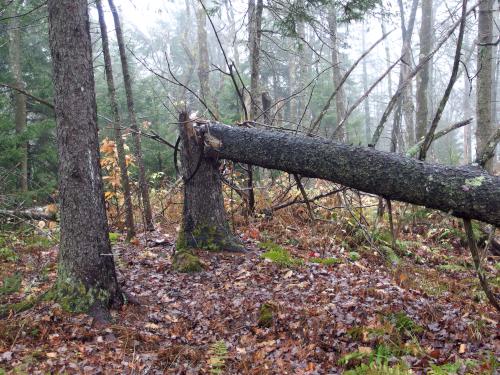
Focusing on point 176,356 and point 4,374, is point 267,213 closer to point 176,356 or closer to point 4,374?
point 176,356

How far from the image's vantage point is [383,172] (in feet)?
13.3

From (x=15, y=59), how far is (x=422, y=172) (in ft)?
40.9

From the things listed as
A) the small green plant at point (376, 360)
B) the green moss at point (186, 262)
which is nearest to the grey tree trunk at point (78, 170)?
the green moss at point (186, 262)

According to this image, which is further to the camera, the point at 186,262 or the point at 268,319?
the point at 186,262

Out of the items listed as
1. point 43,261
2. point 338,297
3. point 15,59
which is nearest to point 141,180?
point 43,261

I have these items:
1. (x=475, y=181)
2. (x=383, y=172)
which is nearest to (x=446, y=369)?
(x=475, y=181)

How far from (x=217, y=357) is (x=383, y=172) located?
7.97 ft

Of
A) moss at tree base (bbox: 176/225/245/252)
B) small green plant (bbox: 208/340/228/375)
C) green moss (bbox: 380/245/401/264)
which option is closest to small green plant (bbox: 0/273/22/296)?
moss at tree base (bbox: 176/225/245/252)

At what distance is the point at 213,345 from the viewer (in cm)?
439

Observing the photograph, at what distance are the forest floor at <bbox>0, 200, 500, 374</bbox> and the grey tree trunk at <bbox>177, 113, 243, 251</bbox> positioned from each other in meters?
0.35

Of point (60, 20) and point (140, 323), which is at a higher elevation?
point (60, 20)

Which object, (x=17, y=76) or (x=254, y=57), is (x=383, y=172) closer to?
(x=254, y=57)

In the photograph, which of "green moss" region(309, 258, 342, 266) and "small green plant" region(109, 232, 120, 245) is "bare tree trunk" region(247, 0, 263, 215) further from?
"small green plant" region(109, 232, 120, 245)

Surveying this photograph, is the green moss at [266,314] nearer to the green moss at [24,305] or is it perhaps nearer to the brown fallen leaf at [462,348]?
the brown fallen leaf at [462,348]
